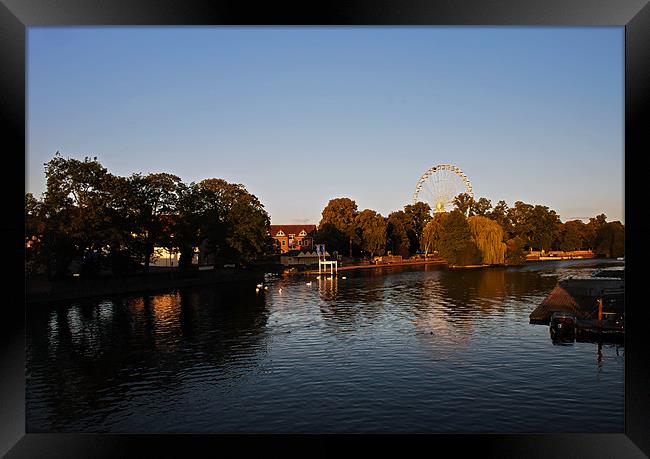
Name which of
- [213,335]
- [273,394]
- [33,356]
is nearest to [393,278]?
[213,335]

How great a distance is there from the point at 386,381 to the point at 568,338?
856 centimetres

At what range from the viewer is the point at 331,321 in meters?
25.6

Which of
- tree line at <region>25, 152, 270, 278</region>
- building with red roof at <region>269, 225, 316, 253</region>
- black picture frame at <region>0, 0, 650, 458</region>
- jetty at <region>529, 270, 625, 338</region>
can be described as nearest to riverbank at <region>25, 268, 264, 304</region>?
tree line at <region>25, 152, 270, 278</region>

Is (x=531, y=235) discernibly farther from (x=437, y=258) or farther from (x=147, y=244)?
(x=147, y=244)

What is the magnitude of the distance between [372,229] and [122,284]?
41100mm

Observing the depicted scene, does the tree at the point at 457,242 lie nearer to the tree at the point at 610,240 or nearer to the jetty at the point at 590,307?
the tree at the point at 610,240

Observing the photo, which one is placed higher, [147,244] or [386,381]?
[147,244]

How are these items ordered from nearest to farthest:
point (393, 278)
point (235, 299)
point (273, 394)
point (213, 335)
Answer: point (273, 394), point (213, 335), point (235, 299), point (393, 278)

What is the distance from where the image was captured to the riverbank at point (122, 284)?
3191 cm

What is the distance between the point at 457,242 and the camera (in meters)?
66.2

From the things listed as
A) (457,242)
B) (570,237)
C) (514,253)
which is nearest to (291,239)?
(457,242)

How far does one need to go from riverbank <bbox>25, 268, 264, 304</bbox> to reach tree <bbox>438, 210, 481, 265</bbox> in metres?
26.3

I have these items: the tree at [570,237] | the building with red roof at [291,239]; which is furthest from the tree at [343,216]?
the tree at [570,237]

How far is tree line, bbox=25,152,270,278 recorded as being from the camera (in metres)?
32.3
